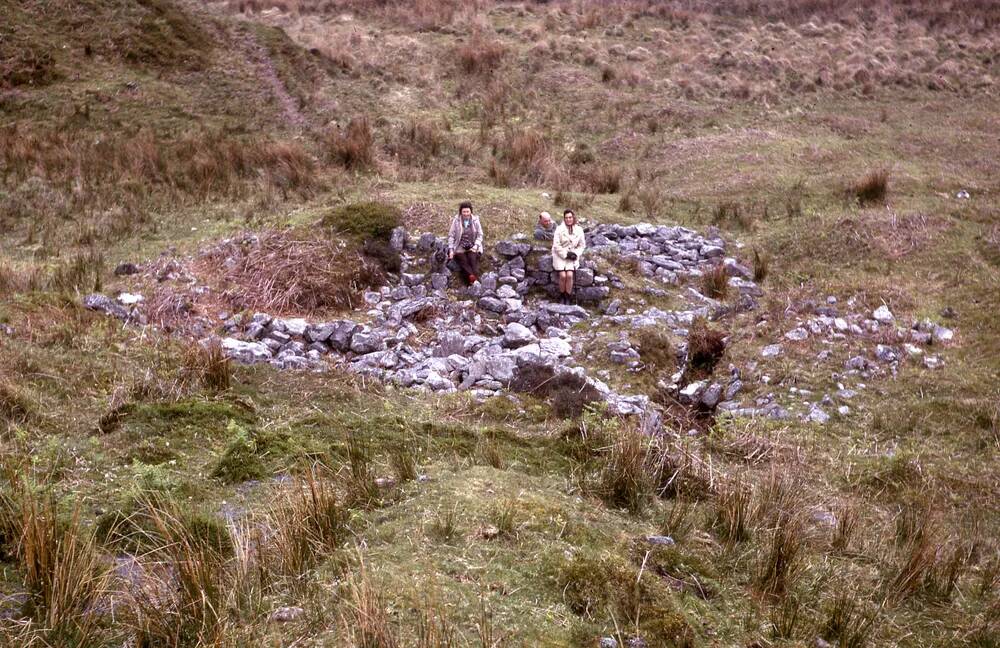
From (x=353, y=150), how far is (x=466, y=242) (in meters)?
5.43

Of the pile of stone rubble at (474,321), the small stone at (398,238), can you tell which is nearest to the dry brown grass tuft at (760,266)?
the pile of stone rubble at (474,321)

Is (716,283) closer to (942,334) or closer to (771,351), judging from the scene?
(771,351)

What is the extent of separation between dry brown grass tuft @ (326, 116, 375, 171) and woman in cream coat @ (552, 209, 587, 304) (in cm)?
579

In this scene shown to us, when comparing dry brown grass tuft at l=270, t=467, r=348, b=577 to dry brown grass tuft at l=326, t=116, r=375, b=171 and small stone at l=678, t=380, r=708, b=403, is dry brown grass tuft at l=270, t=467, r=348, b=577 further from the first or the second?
dry brown grass tuft at l=326, t=116, r=375, b=171

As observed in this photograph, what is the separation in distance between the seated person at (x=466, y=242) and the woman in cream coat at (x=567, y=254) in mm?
1031

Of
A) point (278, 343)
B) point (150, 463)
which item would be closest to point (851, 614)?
point (150, 463)

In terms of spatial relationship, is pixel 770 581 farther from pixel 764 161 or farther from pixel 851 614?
pixel 764 161

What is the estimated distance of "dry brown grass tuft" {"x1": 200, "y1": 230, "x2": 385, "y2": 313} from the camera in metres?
9.58

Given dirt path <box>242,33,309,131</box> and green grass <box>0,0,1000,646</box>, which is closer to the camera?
green grass <box>0,0,1000,646</box>

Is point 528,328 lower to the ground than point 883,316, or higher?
lower

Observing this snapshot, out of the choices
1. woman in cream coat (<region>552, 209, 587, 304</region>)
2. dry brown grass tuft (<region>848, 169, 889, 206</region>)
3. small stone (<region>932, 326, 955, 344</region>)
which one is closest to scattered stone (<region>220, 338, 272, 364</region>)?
woman in cream coat (<region>552, 209, 587, 304</region>)

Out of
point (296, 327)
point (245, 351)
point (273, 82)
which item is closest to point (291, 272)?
point (296, 327)

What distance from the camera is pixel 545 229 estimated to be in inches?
448

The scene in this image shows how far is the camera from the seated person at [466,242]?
1058 centimetres
